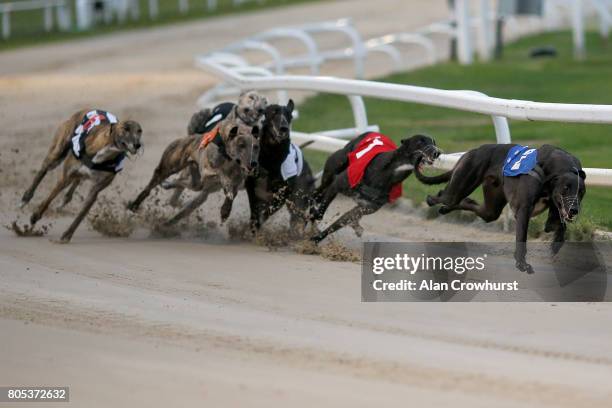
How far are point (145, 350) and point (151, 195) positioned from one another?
4004 millimetres

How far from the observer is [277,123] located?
724 centimetres

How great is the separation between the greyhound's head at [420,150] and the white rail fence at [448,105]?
0.46m

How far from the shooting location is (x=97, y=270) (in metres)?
6.58

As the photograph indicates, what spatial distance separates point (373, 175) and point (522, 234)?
118 centimetres

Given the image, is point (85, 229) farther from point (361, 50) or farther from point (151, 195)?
point (361, 50)

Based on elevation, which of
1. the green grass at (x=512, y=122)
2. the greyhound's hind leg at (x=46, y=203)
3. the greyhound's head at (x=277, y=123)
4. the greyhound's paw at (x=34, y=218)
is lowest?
the green grass at (x=512, y=122)

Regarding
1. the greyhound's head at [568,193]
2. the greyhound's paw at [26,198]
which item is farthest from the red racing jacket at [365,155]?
the greyhound's paw at [26,198]

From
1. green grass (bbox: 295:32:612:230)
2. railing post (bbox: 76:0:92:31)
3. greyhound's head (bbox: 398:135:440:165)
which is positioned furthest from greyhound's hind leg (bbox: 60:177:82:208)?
railing post (bbox: 76:0:92:31)

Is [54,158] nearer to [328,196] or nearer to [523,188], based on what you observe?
[328,196]

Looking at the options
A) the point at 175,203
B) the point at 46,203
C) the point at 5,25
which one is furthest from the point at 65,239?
the point at 5,25

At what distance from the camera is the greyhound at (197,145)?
7375 millimetres

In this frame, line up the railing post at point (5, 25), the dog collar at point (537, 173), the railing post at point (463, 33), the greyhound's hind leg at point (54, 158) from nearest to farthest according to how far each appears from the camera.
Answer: the dog collar at point (537, 173) < the greyhound's hind leg at point (54, 158) < the railing post at point (463, 33) < the railing post at point (5, 25)

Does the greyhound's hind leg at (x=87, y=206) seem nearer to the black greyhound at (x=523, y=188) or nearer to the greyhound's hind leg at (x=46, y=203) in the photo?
the greyhound's hind leg at (x=46, y=203)

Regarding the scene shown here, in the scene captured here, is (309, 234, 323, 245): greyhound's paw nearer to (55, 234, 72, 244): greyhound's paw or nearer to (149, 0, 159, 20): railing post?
(55, 234, 72, 244): greyhound's paw
